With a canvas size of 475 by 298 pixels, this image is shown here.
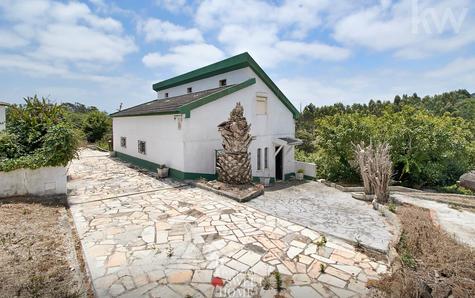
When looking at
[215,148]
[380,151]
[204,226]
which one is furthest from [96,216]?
[380,151]

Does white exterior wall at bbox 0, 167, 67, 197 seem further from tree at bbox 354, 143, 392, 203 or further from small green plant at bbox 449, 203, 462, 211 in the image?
small green plant at bbox 449, 203, 462, 211

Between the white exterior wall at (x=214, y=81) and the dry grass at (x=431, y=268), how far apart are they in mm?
10366

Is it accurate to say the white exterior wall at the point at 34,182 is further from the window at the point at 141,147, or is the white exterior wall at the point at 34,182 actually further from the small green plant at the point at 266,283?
the small green plant at the point at 266,283

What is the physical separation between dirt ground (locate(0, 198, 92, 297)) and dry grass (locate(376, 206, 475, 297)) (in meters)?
5.00

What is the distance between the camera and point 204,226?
6.76 m

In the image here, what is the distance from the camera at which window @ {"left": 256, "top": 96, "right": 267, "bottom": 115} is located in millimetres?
14453

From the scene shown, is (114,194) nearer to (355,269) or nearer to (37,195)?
(37,195)

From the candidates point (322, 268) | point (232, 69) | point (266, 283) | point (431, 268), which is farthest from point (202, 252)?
point (232, 69)

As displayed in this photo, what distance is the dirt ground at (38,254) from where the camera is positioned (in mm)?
4047

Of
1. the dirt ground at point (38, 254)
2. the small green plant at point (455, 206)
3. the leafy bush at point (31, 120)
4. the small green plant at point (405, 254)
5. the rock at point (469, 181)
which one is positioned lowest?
the small green plant at point (455, 206)

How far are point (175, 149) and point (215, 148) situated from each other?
1.91 m

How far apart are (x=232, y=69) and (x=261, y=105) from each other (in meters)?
2.57

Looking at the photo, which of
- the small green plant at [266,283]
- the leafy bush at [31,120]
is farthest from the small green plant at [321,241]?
the leafy bush at [31,120]

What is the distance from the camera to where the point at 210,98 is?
12180 millimetres
